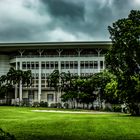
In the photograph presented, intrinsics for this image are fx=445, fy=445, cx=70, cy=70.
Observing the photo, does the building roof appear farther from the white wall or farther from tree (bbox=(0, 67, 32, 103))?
tree (bbox=(0, 67, 32, 103))

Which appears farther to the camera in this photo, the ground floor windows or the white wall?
the white wall

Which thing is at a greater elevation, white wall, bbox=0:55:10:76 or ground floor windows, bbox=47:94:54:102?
white wall, bbox=0:55:10:76

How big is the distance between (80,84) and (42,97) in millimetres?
22017

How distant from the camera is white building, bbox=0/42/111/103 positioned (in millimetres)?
121312

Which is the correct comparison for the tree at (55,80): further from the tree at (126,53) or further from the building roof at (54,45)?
the tree at (126,53)

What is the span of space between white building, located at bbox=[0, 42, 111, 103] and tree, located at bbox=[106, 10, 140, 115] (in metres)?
66.5

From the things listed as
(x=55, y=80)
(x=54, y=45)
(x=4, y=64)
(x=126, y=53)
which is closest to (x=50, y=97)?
(x=55, y=80)

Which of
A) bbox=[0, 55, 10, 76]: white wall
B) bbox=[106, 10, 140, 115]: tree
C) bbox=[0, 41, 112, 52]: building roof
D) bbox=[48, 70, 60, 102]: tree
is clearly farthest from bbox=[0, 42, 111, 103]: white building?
bbox=[106, 10, 140, 115]: tree

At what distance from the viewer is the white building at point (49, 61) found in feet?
398

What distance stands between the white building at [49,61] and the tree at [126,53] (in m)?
66.5

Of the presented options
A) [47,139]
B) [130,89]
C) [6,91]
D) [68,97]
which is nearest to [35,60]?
[6,91]

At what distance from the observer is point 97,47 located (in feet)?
396

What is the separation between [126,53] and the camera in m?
51.1

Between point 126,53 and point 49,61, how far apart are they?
7293 cm
